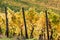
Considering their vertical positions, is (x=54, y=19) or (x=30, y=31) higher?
(x=54, y=19)

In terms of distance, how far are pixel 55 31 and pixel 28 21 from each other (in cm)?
1226

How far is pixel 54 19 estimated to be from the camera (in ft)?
302

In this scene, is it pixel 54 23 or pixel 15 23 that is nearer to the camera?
pixel 54 23

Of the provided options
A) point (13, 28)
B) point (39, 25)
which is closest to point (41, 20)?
point (39, 25)

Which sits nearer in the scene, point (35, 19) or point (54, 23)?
point (54, 23)

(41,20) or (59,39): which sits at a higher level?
(41,20)

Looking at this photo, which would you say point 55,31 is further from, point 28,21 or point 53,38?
point 28,21

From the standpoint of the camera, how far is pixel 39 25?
96.9 m

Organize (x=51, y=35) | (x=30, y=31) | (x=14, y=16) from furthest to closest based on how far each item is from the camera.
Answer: (x=30, y=31) < (x=14, y=16) < (x=51, y=35)

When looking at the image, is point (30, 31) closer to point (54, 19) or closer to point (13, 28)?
point (13, 28)

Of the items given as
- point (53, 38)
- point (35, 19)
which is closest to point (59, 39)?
point (53, 38)

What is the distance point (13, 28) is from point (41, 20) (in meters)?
17.3


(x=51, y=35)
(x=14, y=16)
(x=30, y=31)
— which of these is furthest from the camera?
(x=30, y=31)

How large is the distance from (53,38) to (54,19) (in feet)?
23.7
